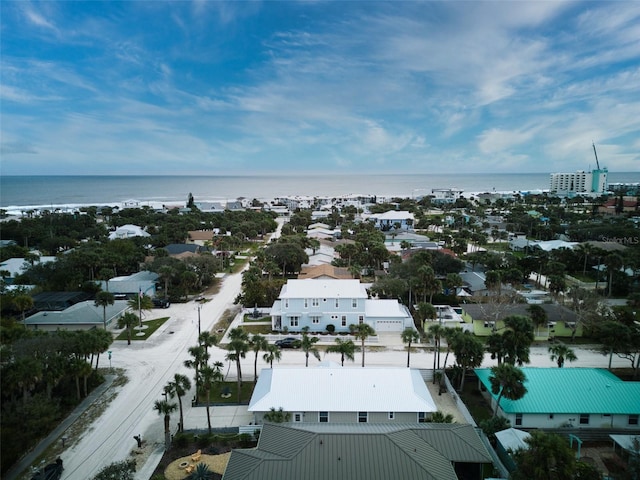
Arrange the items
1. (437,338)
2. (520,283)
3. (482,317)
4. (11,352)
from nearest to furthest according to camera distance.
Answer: (11,352), (437,338), (482,317), (520,283)

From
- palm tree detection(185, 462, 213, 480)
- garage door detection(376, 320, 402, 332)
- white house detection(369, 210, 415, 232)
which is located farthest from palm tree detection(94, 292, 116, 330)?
white house detection(369, 210, 415, 232)

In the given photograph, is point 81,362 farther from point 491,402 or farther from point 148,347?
point 491,402

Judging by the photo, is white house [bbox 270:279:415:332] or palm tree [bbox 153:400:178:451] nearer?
palm tree [bbox 153:400:178:451]

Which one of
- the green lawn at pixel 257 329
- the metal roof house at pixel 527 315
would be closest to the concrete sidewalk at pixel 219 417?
the green lawn at pixel 257 329

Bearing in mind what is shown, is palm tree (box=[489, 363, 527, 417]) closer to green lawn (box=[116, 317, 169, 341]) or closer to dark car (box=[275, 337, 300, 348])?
dark car (box=[275, 337, 300, 348])

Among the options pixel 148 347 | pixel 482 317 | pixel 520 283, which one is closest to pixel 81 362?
pixel 148 347

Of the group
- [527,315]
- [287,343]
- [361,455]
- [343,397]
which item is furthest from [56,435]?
[527,315]

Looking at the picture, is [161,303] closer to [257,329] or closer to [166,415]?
[257,329]

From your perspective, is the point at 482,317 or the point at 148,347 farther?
the point at 482,317
